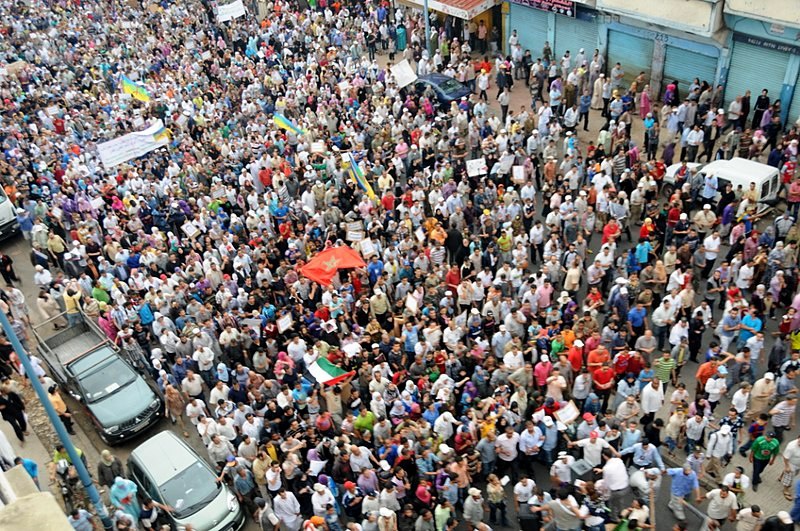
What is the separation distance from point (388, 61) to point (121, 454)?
75.1 feet

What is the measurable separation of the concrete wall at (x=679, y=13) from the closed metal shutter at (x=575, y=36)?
3.11 metres

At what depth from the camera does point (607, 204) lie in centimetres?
1839

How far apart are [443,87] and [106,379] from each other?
51.5 feet

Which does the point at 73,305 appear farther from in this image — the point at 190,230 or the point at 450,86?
the point at 450,86

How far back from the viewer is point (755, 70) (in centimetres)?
2291

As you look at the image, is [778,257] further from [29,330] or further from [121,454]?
[29,330]

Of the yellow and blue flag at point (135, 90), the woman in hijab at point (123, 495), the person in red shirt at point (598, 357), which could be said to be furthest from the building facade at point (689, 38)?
Answer: the woman in hijab at point (123, 495)

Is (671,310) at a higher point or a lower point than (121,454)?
higher

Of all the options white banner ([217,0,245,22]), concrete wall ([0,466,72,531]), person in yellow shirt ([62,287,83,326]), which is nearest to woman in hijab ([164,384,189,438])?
person in yellow shirt ([62,287,83,326])

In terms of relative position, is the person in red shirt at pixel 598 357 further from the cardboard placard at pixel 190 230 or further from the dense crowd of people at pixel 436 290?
the cardboard placard at pixel 190 230

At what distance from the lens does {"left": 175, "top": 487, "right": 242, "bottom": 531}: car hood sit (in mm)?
13359

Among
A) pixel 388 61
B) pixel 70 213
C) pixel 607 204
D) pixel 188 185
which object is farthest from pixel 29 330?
pixel 388 61

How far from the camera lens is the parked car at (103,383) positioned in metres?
15.9

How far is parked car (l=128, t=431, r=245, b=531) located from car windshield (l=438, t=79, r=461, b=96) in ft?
54.1
